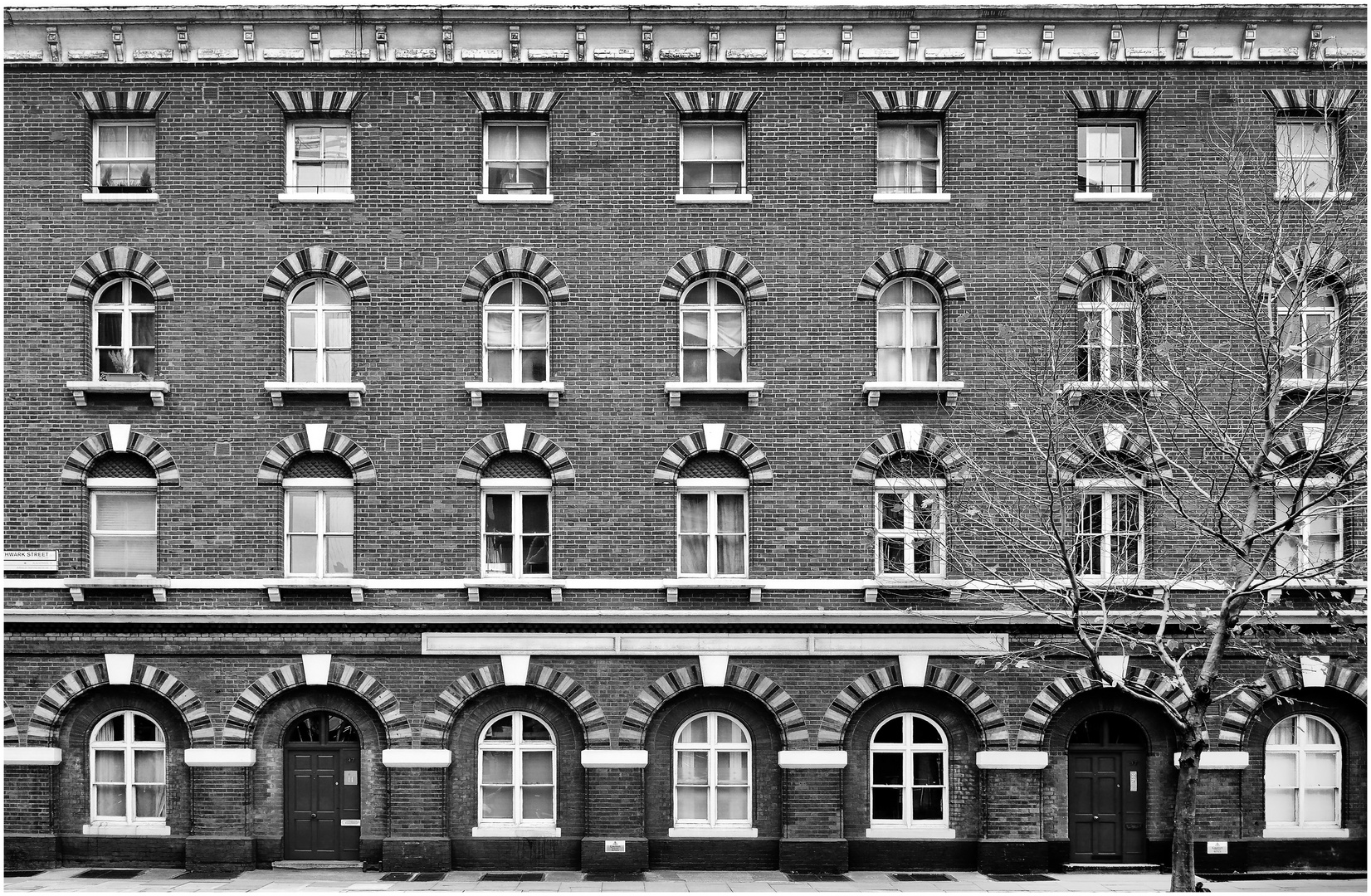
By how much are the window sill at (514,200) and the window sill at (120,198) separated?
568cm

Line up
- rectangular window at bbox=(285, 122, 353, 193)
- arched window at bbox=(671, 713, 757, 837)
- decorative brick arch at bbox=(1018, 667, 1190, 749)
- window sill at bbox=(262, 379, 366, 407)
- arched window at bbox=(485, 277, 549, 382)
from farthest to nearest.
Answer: rectangular window at bbox=(285, 122, 353, 193)
arched window at bbox=(485, 277, 549, 382)
arched window at bbox=(671, 713, 757, 837)
window sill at bbox=(262, 379, 366, 407)
decorative brick arch at bbox=(1018, 667, 1190, 749)

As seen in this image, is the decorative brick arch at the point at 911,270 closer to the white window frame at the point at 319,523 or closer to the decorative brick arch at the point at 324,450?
the decorative brick arch at the point at 324,450

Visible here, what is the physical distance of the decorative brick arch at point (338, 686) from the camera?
19.6 meters

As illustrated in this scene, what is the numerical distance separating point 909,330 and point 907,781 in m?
7.87

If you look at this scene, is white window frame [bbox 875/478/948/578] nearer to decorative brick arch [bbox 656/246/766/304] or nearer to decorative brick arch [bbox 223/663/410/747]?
decorative brick arch [bbox 656/246/766/304]

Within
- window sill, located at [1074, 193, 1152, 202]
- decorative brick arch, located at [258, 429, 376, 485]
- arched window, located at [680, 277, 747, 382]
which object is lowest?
decorative brick arch, located at [258, 429, 376, 485]

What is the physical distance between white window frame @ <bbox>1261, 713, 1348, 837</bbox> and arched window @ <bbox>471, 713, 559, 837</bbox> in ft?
40.5

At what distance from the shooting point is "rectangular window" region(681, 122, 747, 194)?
20.5 m

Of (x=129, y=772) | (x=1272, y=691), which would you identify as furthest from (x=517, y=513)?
(x=1272, y=691)

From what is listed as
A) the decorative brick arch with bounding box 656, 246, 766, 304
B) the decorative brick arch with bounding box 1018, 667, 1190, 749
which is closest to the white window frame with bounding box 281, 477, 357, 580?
the decorative brick arch with bounding box 656, 246, 766, 304

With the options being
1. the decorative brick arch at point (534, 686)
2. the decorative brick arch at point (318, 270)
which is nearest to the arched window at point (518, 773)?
the decorative brick arch at point (534, 686)

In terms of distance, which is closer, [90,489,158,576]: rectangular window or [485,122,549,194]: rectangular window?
[90,489,158,576]: rectangular window

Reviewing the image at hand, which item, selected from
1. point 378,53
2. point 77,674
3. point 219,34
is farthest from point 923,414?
point 77,674

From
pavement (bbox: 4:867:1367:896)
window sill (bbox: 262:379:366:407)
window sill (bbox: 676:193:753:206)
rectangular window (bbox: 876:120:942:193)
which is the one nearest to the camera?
pavement (bbox: 4:867:1367:896)
